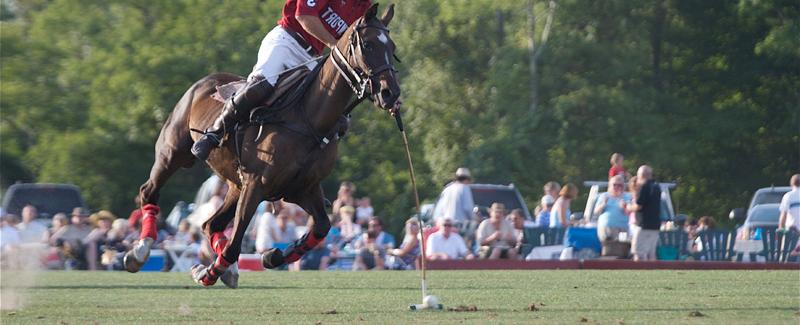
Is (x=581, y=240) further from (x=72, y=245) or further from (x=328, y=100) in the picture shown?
(x=328, y=100)

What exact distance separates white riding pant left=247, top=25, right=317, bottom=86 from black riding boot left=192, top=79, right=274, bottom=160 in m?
0.15

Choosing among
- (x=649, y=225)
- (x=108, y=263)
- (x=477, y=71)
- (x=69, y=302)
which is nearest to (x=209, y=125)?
(x=69, y=302)

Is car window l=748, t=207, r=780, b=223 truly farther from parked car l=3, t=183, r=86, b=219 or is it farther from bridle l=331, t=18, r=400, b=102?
bridle l=331, t=18, r=400, b=102

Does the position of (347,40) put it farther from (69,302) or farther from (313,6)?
(69,302)

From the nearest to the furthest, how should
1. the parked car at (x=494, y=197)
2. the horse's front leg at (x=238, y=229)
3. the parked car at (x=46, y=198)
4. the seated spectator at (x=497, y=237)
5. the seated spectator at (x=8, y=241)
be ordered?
the horse's front leg at (x=238, y=229) → the seated spectator at (x=8, y=241) → the seated spectator at (x=497, y=237) → the parked car at (x=494, y=197) → the parked car at (x=46, y=198)

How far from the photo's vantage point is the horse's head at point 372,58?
1066 centimetres

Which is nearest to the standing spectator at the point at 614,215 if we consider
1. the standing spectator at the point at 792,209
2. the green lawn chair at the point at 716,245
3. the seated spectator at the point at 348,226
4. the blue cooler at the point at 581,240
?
the blue cooler at the point at 581,240

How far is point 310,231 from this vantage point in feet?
40.1

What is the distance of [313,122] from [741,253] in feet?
36.5

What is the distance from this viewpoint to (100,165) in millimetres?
45031

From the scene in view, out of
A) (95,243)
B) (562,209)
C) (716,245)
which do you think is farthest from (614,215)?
(95,243)

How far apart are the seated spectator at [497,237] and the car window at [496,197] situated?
18.6 ft

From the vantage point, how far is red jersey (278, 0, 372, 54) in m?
11.8

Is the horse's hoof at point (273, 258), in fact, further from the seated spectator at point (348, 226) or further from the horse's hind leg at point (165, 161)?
the seated spectator at point (348, 226)
